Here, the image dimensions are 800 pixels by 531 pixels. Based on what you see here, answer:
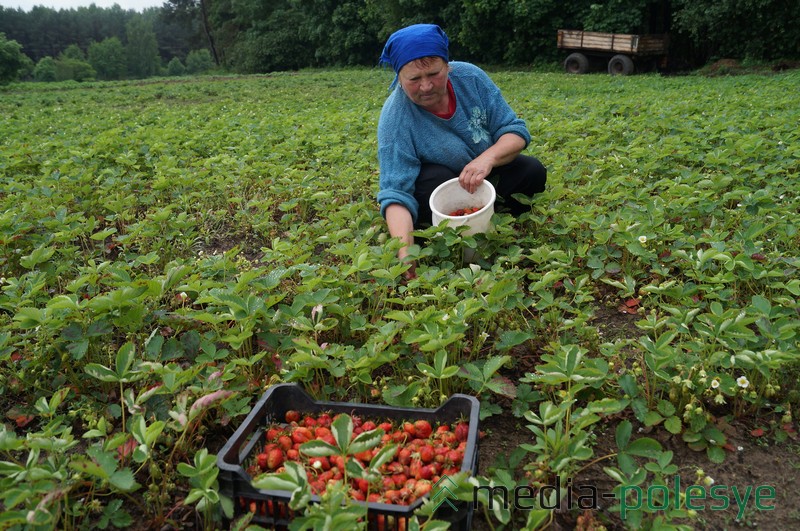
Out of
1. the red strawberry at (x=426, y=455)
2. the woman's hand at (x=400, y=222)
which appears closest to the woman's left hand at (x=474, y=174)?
the woman's hand at (x=400, y=222)

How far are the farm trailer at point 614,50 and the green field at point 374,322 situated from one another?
39.6 ft

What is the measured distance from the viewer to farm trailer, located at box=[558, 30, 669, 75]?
15000 millimetres

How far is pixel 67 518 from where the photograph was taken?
4.47ft

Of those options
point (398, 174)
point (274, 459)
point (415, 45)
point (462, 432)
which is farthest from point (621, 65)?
point (274, 459)

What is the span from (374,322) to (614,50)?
1532cm

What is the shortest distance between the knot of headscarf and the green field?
76 cm

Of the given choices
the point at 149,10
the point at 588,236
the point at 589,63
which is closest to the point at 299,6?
the point at 589,63

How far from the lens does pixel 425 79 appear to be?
2646mm

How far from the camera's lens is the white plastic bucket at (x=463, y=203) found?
8.54 ft

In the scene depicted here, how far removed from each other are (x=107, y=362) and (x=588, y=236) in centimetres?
212

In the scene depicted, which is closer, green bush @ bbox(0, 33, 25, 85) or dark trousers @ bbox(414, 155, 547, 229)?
dark trousers @ bbox(414, 155, 547, 229)

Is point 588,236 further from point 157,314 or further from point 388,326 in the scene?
point 157,314

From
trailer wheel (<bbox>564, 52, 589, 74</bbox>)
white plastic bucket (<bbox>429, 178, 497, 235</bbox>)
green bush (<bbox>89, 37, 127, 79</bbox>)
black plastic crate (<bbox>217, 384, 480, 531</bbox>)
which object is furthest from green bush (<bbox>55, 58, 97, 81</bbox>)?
Result: black plastic crate (<bbox>217, 384, 480, 531</bbox>)

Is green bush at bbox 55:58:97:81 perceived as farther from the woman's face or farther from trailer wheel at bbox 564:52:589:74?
the woman's face
